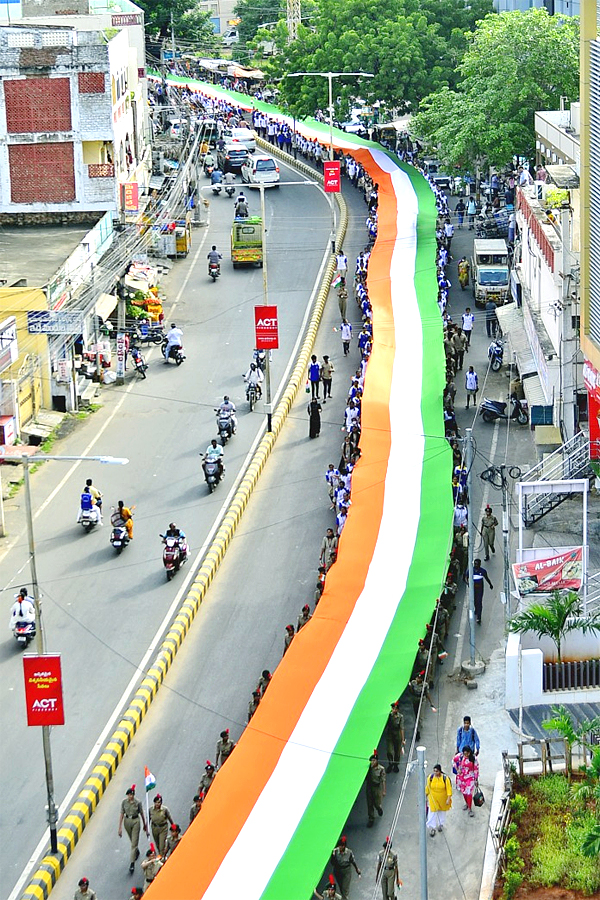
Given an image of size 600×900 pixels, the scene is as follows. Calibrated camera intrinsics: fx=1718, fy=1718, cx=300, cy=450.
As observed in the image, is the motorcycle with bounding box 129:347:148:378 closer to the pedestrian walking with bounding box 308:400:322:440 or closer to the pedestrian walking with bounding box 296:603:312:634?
the pedestrian walking with bounding box 308:400:322:440

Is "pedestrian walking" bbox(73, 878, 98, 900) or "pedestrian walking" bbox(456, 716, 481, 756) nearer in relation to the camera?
"pedestrian walking" bbox(73, 878, 98, 900)

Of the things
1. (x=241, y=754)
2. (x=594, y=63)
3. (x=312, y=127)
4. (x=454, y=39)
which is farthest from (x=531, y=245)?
(x=312, y=127)

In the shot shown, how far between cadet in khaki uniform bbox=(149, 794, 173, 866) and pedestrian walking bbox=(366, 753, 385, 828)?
138 inches

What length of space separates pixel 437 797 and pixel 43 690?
275 inches

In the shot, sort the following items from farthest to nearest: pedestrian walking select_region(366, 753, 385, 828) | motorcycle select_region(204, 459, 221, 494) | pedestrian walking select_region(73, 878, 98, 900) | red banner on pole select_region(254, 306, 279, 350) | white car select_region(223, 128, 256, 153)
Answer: white car select_region(223, 128, 256, 153), red banner on pole select_region(254, 306, 279, 350), motorcycle select_region(204, 459, 221, 494), pedestrian walking select_region(366, 753, 385, 828), pedestrian walking select_region(73, 878, 98, 900)

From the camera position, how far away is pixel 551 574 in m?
35.2

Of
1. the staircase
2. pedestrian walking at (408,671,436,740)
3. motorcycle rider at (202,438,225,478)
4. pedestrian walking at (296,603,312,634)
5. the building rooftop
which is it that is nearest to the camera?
pedestrian walking at (408,671,436,740)

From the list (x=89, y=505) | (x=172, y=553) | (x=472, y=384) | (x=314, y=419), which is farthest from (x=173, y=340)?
(x=172, y=553)

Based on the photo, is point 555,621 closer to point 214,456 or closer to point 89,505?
point 89,505

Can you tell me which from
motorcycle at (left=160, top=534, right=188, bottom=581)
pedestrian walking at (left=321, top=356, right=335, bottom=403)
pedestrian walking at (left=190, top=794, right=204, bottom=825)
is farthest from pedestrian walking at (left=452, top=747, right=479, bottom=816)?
pedestrian walking at (left=321, top=356, right=335, bottom=403)

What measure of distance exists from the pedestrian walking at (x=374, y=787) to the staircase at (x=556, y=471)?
12.8m

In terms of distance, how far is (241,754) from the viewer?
1164 inches

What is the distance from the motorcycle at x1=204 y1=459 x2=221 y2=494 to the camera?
152 ft

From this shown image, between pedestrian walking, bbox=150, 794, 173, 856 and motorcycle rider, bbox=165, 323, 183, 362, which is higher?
motorcycle rider, bbox=165, 323, 183, 362
